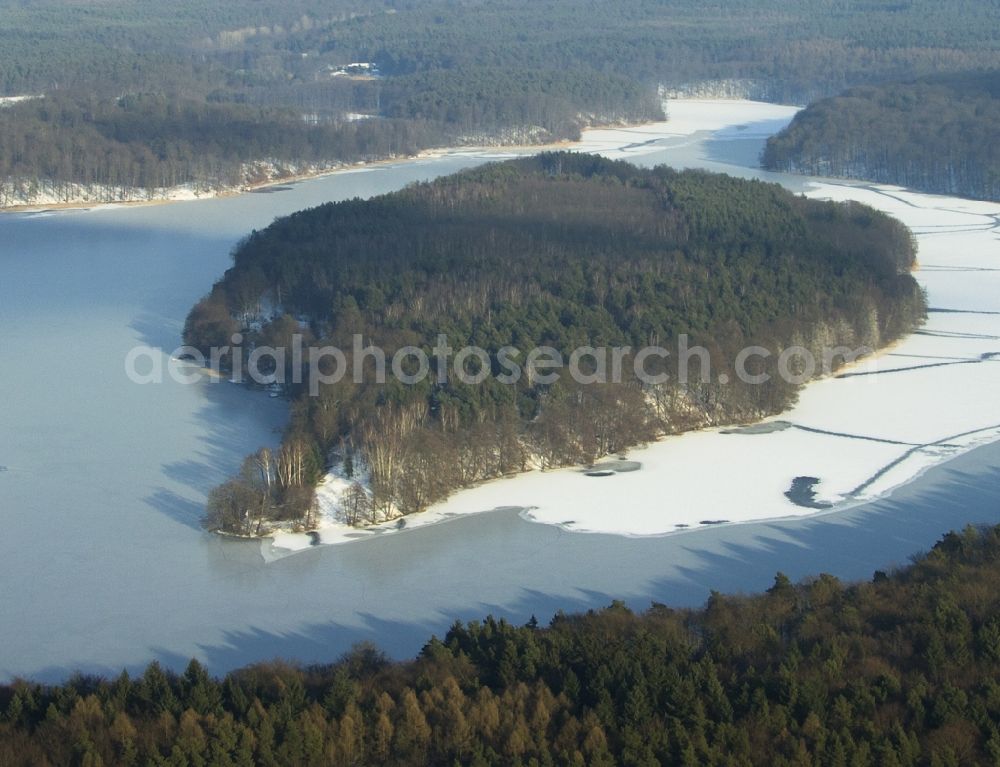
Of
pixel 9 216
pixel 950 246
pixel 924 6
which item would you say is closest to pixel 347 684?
pixel 950 246

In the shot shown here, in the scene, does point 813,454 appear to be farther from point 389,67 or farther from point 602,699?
point 389,67

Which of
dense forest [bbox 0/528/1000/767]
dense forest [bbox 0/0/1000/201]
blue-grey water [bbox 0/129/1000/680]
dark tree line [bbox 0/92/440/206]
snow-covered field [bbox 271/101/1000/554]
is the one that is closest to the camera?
dense forest [bbox 0/528/1000/767]

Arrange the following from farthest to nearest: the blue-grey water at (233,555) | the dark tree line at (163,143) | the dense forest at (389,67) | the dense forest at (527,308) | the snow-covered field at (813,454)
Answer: the dense forest at (389,67) < the dark tree line at (163,143) < the dense forest at (527,308) < the snow-covered field at (813,454) < the blue-grey water at (233,555)

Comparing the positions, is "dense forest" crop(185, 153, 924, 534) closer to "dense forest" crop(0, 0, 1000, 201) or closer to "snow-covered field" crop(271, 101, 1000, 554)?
"snow-covered field" crop(271, 101, 1000, 554)

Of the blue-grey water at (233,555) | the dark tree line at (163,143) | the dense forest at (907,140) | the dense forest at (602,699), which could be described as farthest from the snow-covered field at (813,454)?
the dark tree line at (163,143)

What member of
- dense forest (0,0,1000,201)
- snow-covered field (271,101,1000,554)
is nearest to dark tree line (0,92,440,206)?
dense forest (0,0,1000,201)

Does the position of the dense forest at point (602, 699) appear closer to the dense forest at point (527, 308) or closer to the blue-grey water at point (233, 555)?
the blue-grey water at point (233, 555)
